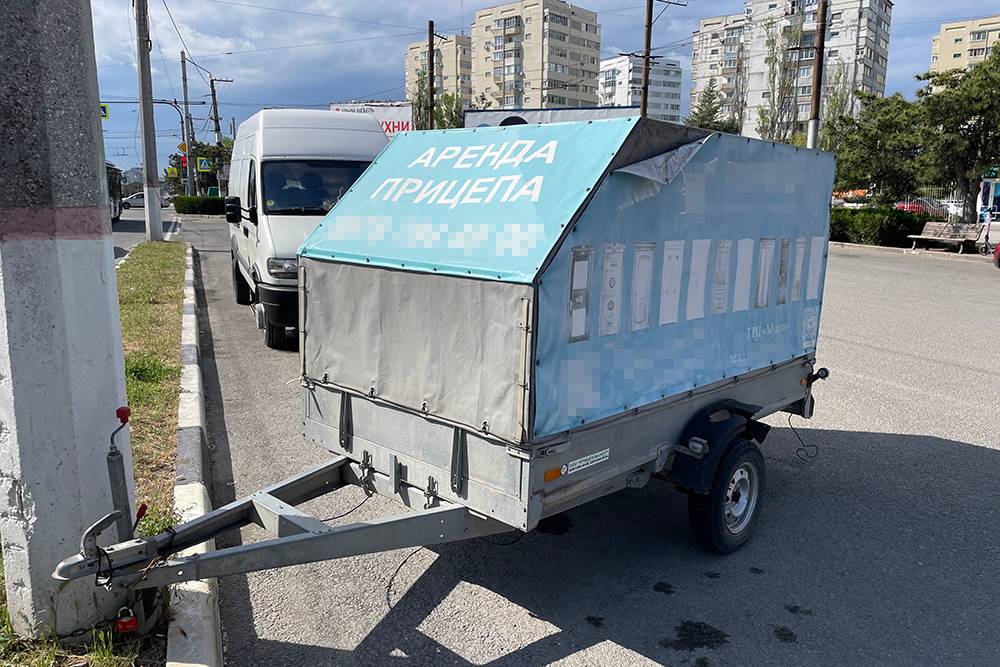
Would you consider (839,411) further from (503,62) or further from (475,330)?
(503,62)

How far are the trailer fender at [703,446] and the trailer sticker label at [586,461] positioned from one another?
2.48 ft

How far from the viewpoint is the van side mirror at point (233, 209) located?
40.3 ft

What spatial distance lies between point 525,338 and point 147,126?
23.9 metres

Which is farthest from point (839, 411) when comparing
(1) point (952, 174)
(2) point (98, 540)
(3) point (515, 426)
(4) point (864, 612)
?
(1) point (952, 174)

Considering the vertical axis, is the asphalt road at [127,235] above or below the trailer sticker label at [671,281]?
below

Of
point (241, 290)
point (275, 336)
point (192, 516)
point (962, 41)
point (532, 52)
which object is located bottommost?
point (192, 516)

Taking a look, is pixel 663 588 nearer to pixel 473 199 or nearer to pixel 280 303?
A: pixel 473 199

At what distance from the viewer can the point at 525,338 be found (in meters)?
3.46

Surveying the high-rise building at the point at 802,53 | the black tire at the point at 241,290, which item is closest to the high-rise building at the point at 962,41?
the high-rise building at the point at 802,53

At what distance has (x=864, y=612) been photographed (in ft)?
Answer: 13.8

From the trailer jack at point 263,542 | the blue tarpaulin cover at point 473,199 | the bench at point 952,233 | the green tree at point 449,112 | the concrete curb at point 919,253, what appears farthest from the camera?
the green tree at point 449,112

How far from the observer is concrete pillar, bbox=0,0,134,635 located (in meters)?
3.04

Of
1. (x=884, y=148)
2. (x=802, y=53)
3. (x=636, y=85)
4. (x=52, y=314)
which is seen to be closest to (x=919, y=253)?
(x=884, y=148)

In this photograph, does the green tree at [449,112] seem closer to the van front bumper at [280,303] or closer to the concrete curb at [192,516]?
the van front bumper at [280,303]
